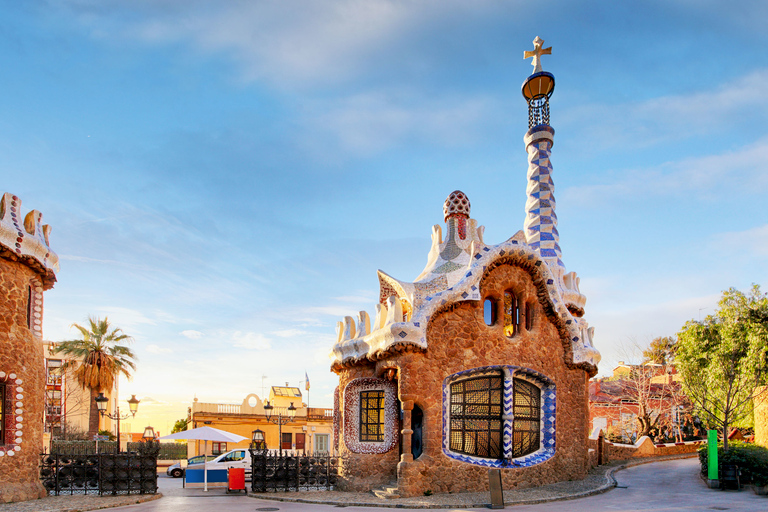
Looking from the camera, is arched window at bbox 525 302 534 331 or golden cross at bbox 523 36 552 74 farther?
golden cross at bbox 523 36 552 74

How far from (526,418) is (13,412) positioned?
12.2m

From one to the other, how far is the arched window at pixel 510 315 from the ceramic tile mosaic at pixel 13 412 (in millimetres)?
11733

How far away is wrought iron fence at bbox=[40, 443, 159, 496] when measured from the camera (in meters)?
16.0

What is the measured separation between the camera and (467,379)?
15.3 meters

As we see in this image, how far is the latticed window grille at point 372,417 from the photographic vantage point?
16.5m

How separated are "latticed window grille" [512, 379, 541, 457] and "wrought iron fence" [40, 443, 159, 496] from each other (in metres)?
9.42

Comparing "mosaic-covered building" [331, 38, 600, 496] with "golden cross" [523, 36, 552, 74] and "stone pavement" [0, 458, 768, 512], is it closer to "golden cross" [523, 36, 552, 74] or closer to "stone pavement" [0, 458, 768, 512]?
"stone pavement" [0, 458, 768, 512]

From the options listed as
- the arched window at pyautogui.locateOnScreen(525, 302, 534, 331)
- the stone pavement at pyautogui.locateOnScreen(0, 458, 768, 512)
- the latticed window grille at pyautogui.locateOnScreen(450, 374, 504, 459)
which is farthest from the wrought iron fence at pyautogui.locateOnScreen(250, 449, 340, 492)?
the arched window at pyautogui.locateOnScreen(525, 302, 534, 331)

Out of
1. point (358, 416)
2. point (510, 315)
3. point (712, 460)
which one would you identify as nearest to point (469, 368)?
point (510, 315)

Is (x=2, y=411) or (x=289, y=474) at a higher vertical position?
(x=2, y=411)

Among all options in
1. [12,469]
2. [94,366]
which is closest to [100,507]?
[12,469]

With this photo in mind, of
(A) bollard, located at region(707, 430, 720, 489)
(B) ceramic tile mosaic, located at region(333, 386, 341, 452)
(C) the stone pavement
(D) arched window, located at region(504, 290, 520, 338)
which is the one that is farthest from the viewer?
(B) ceramic tile mosaic, located at region(333, 386, 341, 452)

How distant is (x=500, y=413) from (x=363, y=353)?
12.2ft

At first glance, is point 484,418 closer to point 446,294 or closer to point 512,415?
point 512,415
